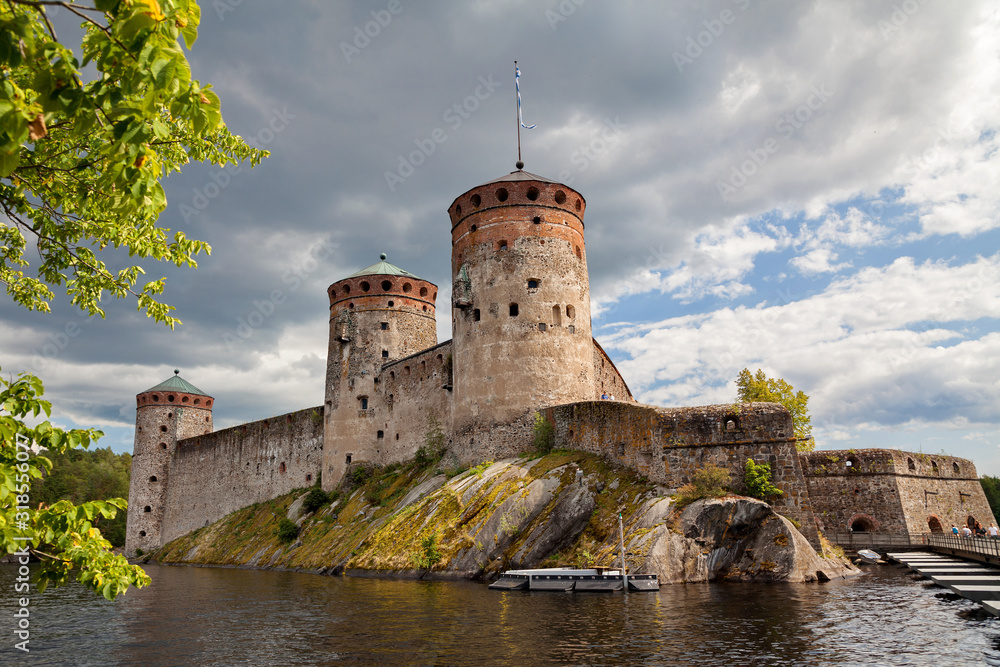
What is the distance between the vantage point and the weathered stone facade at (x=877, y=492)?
106 ft

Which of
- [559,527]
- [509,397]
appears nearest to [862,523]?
[559,527]

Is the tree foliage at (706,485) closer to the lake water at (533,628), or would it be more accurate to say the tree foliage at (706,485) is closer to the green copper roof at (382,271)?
the lake water at (533,628)

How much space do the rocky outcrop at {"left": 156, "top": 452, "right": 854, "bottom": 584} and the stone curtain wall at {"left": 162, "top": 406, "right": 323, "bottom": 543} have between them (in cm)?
1243

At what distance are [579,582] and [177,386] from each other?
5157cm

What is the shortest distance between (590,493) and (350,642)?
13643 millimetres

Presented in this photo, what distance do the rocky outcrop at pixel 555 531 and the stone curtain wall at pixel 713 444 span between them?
3.02ft

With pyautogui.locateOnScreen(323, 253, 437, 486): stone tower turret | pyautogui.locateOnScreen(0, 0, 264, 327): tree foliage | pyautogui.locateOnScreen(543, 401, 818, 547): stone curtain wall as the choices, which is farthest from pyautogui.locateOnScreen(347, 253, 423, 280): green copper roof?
pyautogui.locateOnScreen(0, 0, 264, 327): tree foliage

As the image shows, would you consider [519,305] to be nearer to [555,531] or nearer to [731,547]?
[555,531]

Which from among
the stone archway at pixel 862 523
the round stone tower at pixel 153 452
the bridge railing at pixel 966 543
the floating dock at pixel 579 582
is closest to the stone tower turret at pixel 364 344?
the floating dock at pixel 579 582

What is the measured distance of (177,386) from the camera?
6059 centimetres

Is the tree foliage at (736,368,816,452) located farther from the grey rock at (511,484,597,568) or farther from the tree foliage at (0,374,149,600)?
the tree foliage at (0,374,149,600)

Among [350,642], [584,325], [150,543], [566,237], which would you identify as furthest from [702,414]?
[150,543]

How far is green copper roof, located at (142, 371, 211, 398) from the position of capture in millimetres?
60156

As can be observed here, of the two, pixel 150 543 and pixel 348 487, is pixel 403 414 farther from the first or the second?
pixel 150 543
